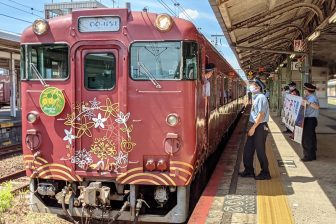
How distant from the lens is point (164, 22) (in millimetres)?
5230

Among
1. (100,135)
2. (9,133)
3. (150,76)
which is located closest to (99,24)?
(150,76)

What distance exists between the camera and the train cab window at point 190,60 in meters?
5.24

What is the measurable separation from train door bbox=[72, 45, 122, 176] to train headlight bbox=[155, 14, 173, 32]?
62cm

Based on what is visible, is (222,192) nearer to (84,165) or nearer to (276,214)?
(276,214)

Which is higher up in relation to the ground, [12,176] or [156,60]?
[156,60]

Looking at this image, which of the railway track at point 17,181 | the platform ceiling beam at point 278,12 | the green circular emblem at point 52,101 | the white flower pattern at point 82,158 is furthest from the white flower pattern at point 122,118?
the platform ceiling beam at point 278,12

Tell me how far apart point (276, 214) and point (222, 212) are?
2.10 feet

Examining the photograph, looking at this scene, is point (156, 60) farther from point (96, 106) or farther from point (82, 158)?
point (82, 158)

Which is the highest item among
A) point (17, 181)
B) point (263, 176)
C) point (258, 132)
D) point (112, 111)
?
point (112, 111)

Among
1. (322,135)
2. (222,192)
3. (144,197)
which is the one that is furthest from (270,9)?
(144,197)

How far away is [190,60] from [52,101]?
1.83m

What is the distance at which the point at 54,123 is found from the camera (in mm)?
5543

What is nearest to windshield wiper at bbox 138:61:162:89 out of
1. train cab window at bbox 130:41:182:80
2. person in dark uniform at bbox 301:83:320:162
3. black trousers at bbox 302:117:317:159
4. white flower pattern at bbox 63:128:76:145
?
train cab window at bbox 130:41:182:80

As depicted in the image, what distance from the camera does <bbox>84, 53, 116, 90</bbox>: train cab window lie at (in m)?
5.46
